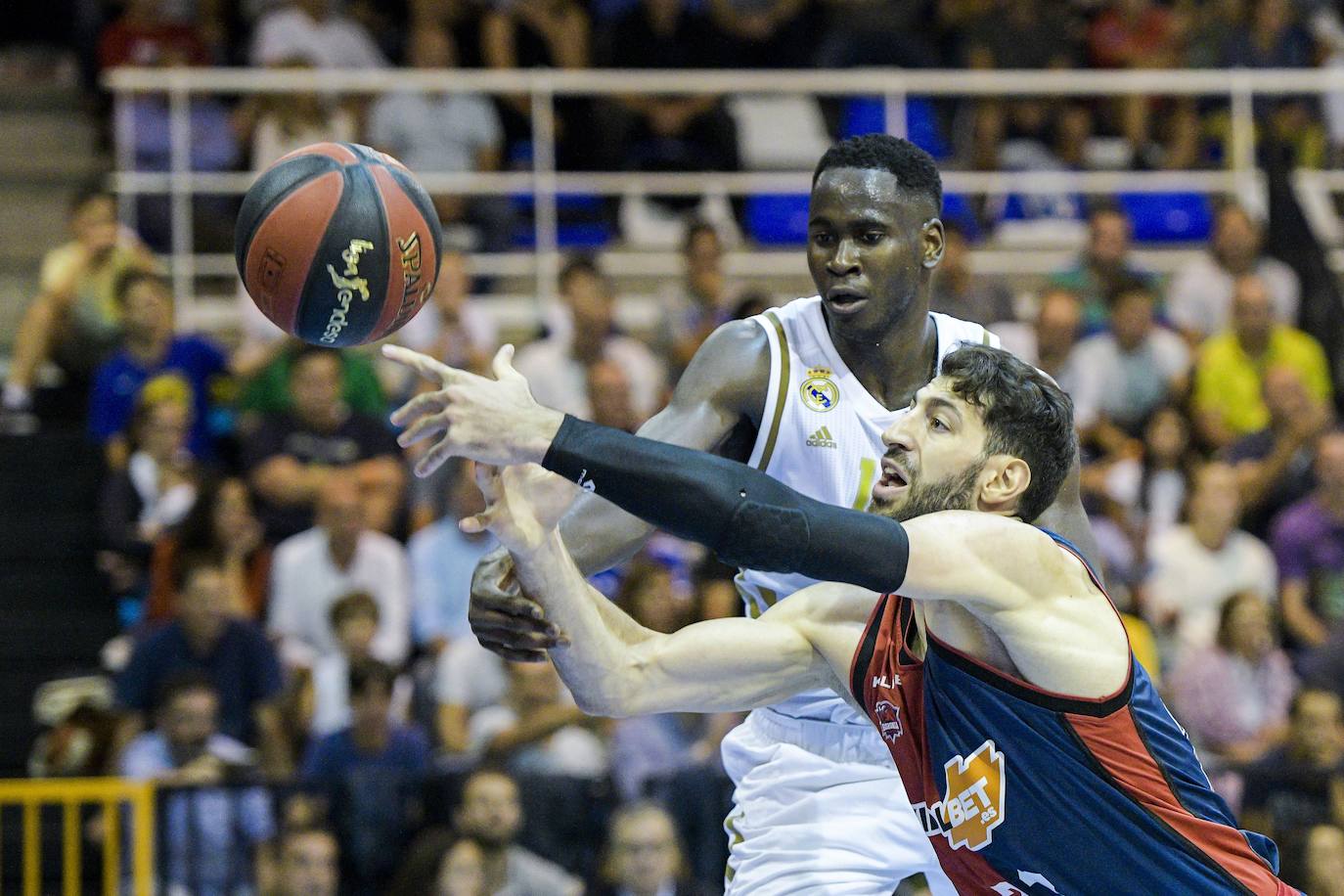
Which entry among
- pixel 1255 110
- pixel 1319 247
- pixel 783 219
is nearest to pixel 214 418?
pixel 783 219

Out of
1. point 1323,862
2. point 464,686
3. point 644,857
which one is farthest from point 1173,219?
point 644,857

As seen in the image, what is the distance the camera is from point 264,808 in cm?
821

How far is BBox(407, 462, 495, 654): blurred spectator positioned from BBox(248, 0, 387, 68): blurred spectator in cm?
399

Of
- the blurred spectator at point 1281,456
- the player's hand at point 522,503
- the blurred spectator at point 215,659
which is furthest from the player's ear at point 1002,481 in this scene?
the blurred spectator at point 1281,456

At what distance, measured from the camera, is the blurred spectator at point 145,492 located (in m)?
9.79

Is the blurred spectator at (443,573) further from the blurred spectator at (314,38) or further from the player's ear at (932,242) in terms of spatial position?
the player's ear at (932,242)

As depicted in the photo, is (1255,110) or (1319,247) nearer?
(1319,247)

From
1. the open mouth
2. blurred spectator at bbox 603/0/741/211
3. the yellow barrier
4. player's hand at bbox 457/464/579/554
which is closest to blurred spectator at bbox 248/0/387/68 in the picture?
blurred spectator at bbox 603/0/741/211

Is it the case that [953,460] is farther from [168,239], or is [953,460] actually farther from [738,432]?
[168,239]

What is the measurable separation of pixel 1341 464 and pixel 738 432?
18.7 ft

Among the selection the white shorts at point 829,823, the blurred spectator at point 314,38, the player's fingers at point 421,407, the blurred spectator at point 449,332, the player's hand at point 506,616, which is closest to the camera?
the player's fingers at point 421,407

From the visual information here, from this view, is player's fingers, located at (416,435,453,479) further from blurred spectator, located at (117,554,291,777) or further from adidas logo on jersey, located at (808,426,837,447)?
blurred spectator, located at (117,554,291,777)

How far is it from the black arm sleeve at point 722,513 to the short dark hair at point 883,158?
1.63 meters

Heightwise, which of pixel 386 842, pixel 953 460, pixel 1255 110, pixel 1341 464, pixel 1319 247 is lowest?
pixel 386 842
